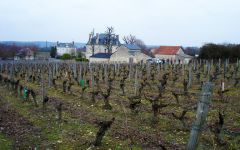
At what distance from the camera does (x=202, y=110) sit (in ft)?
14.0

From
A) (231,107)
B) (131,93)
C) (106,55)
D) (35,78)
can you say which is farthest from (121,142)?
(106,55)

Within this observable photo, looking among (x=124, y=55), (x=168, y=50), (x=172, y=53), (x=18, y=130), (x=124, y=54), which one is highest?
(x=168, y=50)

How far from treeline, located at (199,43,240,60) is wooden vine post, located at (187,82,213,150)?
50776mm

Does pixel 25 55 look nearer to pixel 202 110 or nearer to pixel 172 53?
pixel 172 53

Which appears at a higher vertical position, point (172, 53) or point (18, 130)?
point (172, 53)

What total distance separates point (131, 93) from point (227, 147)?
490 inches

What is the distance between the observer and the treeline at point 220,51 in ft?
174

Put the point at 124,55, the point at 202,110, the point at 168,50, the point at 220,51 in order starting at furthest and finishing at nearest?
the point at 168,50 < the point at 124,55 < the point at 220,51 < the point at 202,110

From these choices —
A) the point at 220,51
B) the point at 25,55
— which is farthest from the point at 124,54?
the point at 25,55

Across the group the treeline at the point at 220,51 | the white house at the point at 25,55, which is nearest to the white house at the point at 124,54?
the treeline at the point at 220,51

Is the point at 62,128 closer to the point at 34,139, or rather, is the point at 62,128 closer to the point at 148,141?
the point at 34,139

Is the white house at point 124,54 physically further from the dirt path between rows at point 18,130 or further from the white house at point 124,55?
the dirt path between rows at point 18,130

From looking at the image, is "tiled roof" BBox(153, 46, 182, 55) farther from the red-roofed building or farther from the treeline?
the treeline

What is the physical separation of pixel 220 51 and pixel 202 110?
5200 cm
